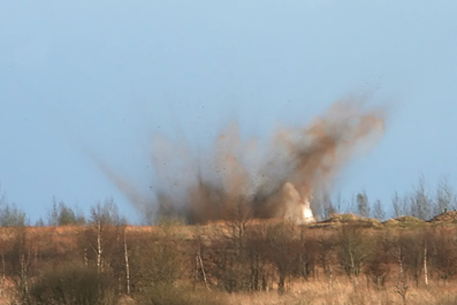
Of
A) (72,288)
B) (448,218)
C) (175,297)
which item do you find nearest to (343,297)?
(175,297)

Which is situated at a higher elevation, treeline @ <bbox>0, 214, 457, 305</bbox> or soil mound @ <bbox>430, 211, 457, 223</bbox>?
soil mound @ <bbox>430, 211, 457, 223</bbox>

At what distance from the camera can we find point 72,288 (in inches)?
1182

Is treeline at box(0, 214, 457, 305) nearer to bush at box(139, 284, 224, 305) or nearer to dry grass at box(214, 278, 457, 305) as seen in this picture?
dry grass at box(214, 278, 457, 305)

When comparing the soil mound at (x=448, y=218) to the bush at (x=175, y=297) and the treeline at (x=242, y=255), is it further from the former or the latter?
the bush at (x=175, y=297)

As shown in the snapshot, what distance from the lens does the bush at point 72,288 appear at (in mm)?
29984

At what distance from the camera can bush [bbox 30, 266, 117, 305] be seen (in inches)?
1180

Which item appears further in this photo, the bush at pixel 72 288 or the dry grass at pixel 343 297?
the dry grass at pixel 343 297

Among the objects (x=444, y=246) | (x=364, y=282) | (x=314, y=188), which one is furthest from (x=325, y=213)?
(x=364, y=282)

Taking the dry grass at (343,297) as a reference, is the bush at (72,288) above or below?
above

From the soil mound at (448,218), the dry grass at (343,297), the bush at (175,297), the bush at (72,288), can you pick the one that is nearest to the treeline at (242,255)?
the dry grass at (343,297)

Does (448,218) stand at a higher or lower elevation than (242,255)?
higher

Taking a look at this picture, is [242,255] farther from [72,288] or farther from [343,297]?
[72,288]

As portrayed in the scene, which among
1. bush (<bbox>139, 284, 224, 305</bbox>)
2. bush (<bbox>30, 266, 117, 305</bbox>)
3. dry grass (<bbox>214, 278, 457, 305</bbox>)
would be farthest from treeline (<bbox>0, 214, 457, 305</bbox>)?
bush (<bbox>139, 284, 224, 305</bbox>)

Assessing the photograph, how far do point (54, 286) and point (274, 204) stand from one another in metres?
58.7
